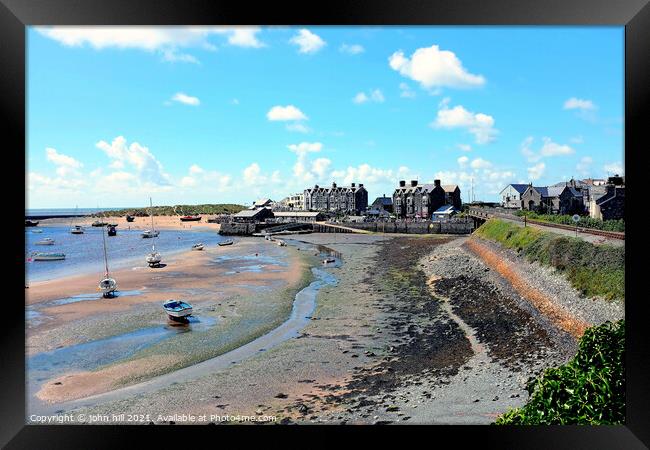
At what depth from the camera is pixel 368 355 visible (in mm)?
9219

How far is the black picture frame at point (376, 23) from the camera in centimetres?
413

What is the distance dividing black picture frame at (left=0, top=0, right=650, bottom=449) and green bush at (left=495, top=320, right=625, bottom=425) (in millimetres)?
151

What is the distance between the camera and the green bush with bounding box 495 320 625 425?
176 inches

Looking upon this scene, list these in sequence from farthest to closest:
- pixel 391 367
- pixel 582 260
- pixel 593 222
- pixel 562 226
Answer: pixel 562 226, pixel 593 222, pixel 582 260, pixel 391 367

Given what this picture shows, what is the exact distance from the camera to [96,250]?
88.6 ft

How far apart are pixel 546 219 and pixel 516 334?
11236 mm

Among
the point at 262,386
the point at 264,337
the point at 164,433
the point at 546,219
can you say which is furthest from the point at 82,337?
the point at 546,219

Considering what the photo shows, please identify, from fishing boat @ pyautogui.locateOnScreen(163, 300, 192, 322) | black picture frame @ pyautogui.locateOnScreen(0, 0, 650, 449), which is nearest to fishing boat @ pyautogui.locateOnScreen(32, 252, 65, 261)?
fishing boat @ pyautogui.locateOnScreen(163, 300, 192, 322)

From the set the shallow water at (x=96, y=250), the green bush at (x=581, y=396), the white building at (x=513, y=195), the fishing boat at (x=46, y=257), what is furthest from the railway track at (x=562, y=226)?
the fishing boat at (x=46, y=257)

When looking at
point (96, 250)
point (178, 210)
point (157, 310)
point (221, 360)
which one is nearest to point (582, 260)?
point (221, 360)

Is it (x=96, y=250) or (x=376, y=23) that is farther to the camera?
(x=96, y=250)

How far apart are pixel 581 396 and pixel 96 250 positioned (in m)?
28.7

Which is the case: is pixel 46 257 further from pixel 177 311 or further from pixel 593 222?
pixel 593 222

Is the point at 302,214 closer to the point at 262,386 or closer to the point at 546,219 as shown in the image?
the point at 546,219
